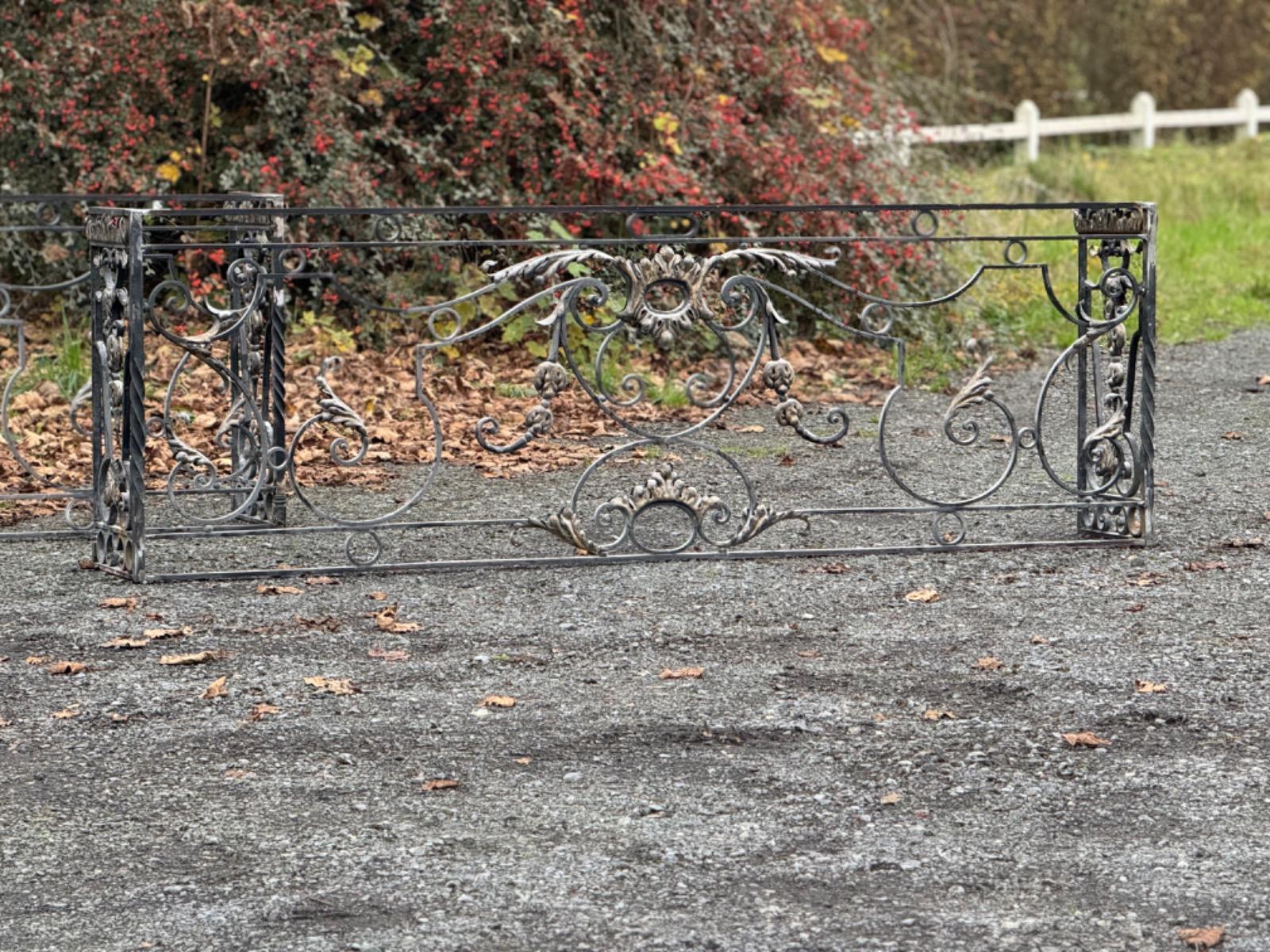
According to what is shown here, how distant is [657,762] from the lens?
4.13 m

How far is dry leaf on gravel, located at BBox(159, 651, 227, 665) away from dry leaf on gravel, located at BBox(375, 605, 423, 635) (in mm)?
505

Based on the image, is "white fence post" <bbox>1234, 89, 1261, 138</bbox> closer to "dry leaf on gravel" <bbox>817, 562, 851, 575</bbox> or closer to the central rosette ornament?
"dry leaf on gravel" <bbox>817, 562, 851, 575</bbox>

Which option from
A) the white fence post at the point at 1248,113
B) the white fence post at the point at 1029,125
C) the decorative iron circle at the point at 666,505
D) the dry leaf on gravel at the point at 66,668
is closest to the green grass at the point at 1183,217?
the white fence post at the point at 1029,125

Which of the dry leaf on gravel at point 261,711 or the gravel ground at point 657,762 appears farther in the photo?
the dry leaf on gravel at point 261,711

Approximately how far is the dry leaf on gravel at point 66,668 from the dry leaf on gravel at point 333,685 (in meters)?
0.65

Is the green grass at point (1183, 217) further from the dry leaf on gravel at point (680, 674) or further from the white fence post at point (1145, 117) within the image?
the dry leaf on gravel at point (680, 674)

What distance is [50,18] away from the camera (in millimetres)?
10234

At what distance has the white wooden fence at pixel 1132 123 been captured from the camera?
2044 cm

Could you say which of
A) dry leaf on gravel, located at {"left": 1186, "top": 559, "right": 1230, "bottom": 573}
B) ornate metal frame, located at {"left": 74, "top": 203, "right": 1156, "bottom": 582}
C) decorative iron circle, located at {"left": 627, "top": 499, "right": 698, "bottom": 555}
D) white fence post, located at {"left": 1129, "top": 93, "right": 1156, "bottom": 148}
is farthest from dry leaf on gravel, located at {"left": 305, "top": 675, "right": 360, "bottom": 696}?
white fence post, located at {"left": 1129, "top": 93, "right": 1156, "bottom": 148}

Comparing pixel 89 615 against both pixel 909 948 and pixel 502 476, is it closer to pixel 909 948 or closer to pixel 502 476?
pixel 502 476

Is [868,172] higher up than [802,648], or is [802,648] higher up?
[868,172]

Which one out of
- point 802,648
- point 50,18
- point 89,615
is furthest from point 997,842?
point 50,18

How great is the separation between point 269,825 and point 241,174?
23.0ft

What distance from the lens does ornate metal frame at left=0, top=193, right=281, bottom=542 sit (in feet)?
21.6
